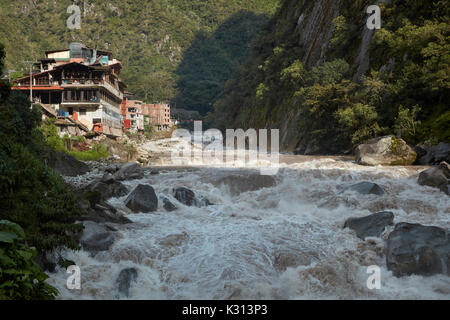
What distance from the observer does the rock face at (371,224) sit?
1019 centimetres

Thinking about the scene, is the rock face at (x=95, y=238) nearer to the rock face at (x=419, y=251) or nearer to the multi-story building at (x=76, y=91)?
the rock face at (x=419, y=251)

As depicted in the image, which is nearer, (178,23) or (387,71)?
(387,71)

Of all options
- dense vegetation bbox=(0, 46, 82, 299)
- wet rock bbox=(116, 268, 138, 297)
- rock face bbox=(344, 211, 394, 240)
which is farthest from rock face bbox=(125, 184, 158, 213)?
rock face bbox=(344, 211, 394, 240)

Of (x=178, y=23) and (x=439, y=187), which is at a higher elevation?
(x=178, y=23)

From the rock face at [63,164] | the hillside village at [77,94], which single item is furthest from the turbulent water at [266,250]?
the hillside village at [77,94]

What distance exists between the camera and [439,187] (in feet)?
43.5

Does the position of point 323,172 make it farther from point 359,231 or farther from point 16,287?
point 16,287

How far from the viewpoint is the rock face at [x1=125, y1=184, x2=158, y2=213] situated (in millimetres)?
13491

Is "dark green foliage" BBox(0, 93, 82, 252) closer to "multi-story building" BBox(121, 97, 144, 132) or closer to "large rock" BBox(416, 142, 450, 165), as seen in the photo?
"large rock" BBox(416, 142, 450, 165)

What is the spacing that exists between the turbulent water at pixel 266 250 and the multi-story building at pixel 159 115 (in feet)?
202

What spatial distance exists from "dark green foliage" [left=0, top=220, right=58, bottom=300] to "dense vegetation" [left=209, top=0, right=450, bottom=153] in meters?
19.6
